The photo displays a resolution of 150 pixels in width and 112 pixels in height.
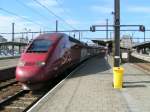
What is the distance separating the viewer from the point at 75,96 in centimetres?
1452

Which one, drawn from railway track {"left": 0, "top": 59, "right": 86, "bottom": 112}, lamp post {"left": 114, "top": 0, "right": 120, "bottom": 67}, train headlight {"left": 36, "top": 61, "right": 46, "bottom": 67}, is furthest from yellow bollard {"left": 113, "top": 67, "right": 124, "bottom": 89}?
train headlight {"left": 36, "top": 61, "right": 46, "bottom": 67}

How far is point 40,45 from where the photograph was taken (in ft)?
65.9

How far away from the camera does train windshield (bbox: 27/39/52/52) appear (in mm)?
19641

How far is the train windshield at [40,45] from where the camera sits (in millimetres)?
19641

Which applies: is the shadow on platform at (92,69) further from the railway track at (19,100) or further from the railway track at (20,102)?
the railway track at (20,102)

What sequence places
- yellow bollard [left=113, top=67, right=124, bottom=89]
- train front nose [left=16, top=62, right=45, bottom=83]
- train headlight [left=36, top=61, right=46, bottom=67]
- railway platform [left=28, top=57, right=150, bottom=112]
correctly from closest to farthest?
railway platform [left=28, top=57, right=150, bottom=112] → yellow bollard [left=113, top=67, right=124, bottom=89] → train front nose [left=16, top=62, right=45, bottom=83] → train headlight [left=36, top=61, right=46, bottom=67]

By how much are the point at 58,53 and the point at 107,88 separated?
4349 millimetres

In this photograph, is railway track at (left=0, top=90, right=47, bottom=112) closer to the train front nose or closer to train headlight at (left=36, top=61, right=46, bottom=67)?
the train front nose

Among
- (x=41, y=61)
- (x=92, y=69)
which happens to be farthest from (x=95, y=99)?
(x=92, y=69)

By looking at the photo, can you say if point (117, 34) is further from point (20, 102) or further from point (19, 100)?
point (20, 102)

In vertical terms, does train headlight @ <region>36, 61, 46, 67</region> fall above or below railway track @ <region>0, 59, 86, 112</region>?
above

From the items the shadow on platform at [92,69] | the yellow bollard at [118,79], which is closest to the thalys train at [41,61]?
the shadow on platform at [92,69]

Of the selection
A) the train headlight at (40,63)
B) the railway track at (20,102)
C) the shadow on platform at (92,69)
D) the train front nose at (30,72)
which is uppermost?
the train headlight at (40,63)

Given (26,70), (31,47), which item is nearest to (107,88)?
(26,70)
